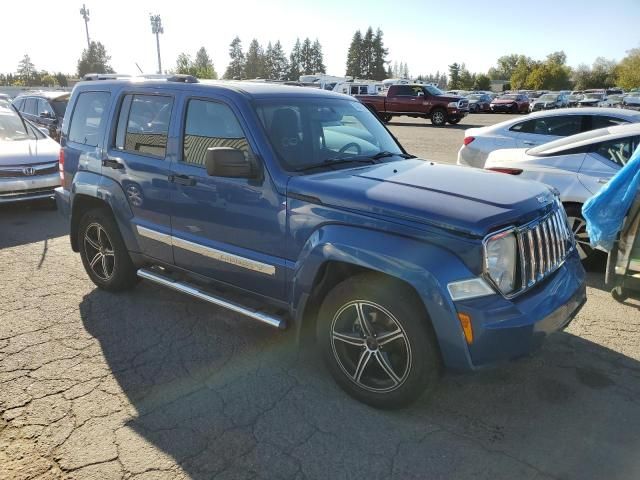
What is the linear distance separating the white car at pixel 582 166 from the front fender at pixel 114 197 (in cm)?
421

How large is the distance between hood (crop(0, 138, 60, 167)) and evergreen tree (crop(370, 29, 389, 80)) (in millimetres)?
108268

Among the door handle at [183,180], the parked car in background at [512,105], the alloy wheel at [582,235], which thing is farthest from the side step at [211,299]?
the parked car in background at [512,105]

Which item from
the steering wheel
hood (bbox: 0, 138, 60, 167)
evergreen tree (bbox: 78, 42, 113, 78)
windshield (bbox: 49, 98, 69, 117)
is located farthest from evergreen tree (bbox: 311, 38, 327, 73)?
the steering wheel

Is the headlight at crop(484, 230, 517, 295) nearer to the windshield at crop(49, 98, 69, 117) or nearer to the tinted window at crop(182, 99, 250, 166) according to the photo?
the tinted window at crop(182, 99, 250, 166)

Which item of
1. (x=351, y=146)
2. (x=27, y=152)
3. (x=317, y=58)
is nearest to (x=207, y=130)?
(x=351, y=146)

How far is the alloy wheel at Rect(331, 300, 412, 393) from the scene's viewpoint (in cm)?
296

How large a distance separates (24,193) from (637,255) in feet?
26.8

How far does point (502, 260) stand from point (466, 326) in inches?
16.9

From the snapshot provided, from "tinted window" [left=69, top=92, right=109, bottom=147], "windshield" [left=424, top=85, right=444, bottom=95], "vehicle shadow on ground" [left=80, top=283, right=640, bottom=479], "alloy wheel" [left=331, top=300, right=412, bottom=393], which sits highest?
"windshield" [left=424, top=85, right=444, bottom=95]

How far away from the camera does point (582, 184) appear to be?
5426 millimetres

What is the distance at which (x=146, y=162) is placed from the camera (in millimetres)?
4090

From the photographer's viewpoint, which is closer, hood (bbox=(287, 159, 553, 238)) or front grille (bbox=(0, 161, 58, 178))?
hood (bbox=(287, 159, 553, 238))

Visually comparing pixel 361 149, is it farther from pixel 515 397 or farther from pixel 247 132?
pixel 515 397

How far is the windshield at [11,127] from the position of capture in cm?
886
